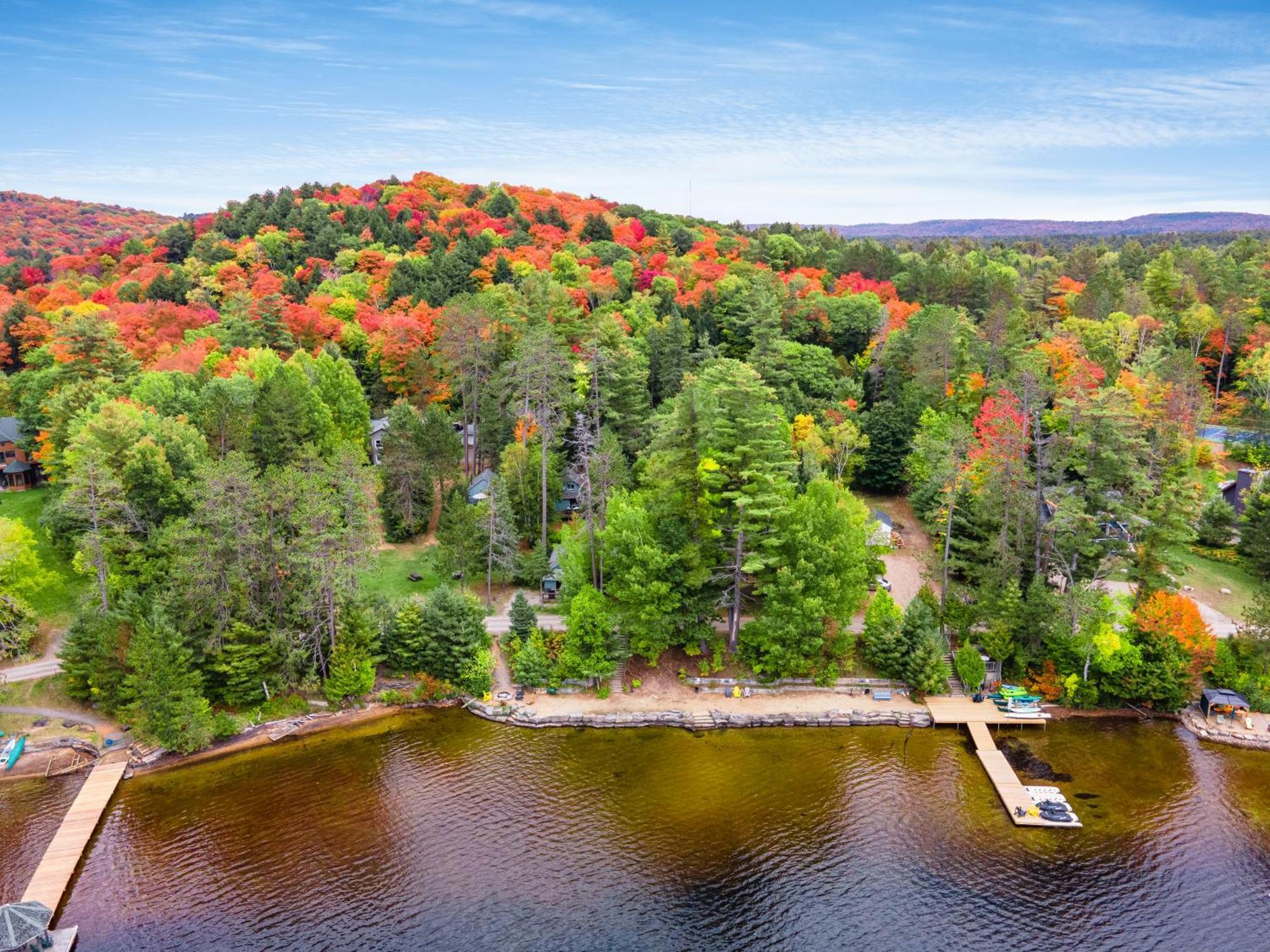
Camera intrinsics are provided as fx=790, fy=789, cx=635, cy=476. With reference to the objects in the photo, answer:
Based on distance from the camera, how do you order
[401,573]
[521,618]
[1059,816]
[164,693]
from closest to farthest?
[1059,816] → [164,693] → [521,618] → [401,573]

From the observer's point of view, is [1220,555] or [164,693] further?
[1220,555]

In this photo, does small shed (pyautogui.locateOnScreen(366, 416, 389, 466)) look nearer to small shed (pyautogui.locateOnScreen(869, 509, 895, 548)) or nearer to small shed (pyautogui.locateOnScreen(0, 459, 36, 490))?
small shed (pyautogui.locateOnScreen(0, 459, 36, 490))

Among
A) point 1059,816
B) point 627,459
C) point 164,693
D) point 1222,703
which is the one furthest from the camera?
point 627,459

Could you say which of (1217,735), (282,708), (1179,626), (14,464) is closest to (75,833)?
(282,708)

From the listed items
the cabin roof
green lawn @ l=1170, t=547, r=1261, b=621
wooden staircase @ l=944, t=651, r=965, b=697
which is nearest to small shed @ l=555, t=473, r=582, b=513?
wooden staircase @ l=944, t=651, r=965, b=697

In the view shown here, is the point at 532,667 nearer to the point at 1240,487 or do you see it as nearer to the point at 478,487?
the point at 478,487

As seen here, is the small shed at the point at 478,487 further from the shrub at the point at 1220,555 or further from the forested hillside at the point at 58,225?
the forested hillside at the point at 58,225

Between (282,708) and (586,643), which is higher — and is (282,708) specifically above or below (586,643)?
below
